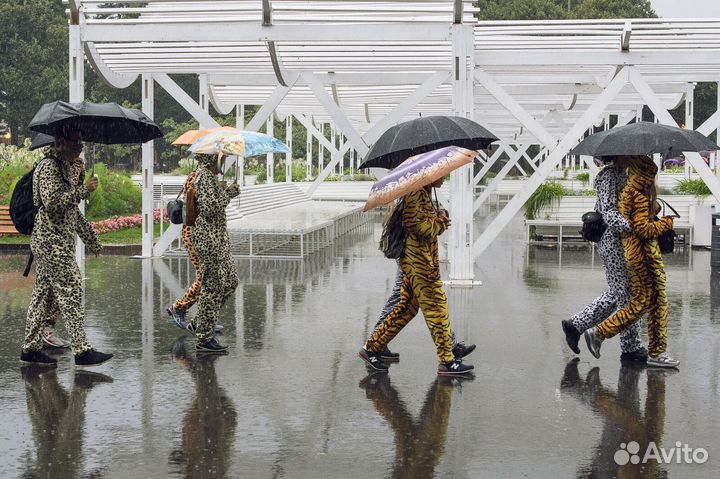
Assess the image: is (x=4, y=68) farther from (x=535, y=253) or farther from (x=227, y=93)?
(x=535, y=253)

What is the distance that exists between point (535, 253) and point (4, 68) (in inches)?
1956

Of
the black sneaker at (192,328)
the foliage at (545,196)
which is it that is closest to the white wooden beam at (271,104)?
the black sneaker at (192,328)

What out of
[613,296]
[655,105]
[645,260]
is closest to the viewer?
[645,260]

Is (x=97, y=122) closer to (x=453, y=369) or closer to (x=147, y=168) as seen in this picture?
(x=453, y=369)

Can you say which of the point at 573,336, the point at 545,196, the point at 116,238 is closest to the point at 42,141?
the point at 573,336

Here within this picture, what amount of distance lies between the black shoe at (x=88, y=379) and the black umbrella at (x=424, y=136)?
8.48 feet

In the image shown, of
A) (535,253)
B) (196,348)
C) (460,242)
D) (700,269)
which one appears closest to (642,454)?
(196,348)

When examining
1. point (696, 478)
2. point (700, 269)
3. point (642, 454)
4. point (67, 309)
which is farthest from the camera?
point (700, 269)

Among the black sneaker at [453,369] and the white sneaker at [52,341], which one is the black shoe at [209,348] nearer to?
the white sneaker at [52,341]

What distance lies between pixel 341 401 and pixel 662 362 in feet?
9.21

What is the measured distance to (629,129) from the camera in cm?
866

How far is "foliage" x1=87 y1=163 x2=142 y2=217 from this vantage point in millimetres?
25047

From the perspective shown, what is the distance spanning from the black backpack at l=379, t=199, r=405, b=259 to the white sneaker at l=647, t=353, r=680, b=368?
2.23 m

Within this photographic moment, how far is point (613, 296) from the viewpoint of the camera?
887 cm
